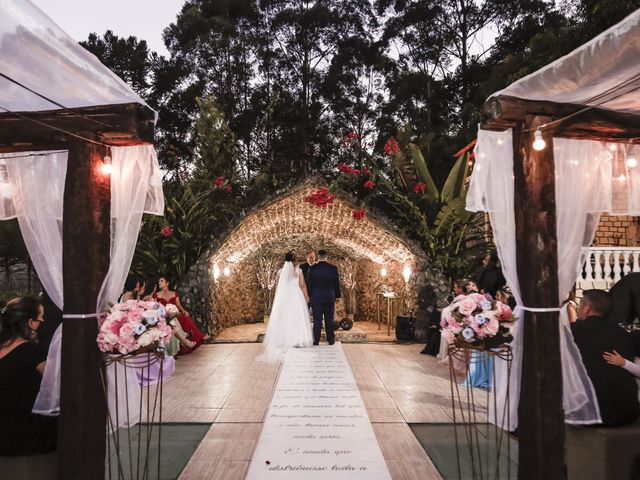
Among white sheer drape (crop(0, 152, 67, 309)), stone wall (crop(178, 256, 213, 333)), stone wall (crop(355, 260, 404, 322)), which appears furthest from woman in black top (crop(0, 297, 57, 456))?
stone wall (crop(355, 260, 404, 322))

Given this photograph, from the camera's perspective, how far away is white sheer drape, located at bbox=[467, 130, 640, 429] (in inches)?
135

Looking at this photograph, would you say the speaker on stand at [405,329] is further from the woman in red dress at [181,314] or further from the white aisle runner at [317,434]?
the woman in red dress at [181,314]

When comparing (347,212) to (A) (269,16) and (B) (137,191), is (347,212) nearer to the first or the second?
(B) (137,191)

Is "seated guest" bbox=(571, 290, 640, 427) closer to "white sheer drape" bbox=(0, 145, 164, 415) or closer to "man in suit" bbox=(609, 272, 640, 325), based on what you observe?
"man in suit" bbox=(609, 272, 640, 325)

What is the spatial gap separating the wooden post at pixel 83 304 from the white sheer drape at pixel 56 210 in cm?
9

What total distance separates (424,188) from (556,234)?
5.81 metres

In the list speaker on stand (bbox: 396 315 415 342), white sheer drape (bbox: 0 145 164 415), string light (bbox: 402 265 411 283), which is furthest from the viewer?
string light (bbox: 402 265 411 283)

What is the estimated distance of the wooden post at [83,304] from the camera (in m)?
3.36

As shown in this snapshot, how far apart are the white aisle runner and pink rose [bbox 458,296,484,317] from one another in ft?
4.27

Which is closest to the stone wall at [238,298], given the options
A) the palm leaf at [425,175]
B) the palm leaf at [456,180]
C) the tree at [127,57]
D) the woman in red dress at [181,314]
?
the woman in red dress at [181,314]

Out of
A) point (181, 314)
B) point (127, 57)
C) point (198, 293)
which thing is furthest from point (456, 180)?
point (127, 57)

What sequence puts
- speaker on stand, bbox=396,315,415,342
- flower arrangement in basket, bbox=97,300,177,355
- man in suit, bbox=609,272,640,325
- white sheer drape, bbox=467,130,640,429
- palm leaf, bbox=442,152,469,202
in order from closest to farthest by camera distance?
flower arrangement in basket, bbox=97,300,177,355, white sheer drape, bbox=467,130,640,429, man in suit, bbox=609,272,640,325, palm leaf, bbox=442,152,469,202, speaker on stand, bbox=396,315,415,342

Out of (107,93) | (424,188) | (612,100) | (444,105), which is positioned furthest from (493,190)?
(444,105)

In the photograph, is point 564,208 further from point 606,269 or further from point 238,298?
point 238,298
